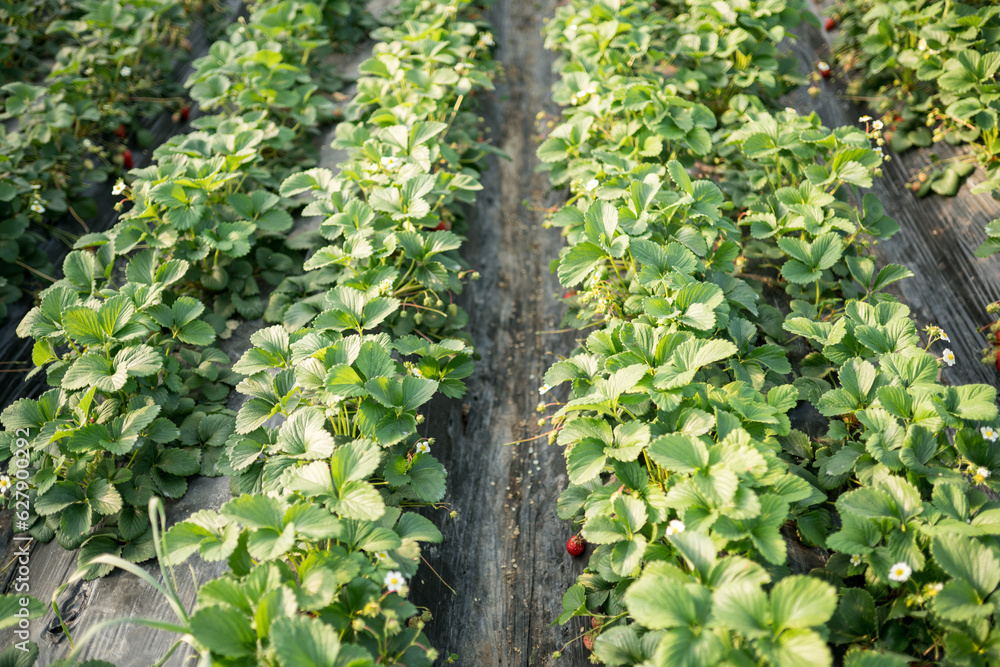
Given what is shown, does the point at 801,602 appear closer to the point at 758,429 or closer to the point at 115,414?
the point at 758,429

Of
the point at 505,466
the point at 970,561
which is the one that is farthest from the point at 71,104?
the point at 970,561

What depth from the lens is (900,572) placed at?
1556mm

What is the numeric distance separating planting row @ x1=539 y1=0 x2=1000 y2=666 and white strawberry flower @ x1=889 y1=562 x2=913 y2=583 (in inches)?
0.4

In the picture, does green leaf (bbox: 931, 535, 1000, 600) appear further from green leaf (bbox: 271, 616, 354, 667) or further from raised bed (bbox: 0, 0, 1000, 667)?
green leaf (bbox: 271, 616, 354, 667)

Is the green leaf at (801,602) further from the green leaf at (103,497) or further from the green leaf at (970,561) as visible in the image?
the green leaf at (103,497)

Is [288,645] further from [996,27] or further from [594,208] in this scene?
[996,27]

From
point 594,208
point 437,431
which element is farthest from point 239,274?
point 594,208

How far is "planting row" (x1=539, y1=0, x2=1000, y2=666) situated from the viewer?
1461 millimetres

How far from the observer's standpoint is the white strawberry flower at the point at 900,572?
153cm

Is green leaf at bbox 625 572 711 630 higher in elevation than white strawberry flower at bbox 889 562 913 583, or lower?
higher

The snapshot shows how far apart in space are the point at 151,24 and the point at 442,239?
3.46 m

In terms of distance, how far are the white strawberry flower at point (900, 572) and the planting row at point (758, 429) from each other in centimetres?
1

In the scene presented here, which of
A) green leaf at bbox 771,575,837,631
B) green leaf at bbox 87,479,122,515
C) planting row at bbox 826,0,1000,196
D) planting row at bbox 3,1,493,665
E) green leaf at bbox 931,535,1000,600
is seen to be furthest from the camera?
planting row at bbox 826,0,1000,196

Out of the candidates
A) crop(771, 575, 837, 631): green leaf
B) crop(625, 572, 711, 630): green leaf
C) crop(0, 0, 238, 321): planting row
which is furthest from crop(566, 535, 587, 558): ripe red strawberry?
crop(0, 0, 238, 321): planting row
